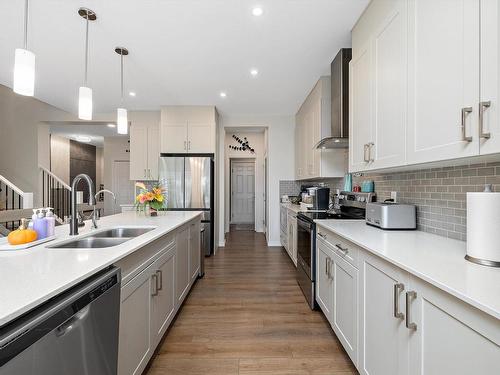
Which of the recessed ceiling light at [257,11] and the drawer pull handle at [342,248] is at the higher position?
the recessed ceiling light at [257,11]

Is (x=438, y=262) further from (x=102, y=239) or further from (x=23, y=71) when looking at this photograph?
(x=23, y=71)

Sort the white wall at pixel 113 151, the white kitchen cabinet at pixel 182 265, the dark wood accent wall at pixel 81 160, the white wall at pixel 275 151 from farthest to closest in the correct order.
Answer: the dark wood accent wall at pixel 81 160 < the white wall at pixel 113 151 < the white wall at pixel 275 151 < the white kitchen cabinet at pixel 182 265

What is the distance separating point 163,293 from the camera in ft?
6.30

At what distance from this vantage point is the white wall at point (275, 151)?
5.32 m

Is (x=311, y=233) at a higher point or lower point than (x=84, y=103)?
lower

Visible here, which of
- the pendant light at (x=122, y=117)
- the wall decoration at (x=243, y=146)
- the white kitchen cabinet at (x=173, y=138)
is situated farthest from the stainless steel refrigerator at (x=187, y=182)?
the wall decoration at (x=243, y=146)

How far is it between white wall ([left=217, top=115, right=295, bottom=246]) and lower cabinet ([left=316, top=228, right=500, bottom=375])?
11.0ft

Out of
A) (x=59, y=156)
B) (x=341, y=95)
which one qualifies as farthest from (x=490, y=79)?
(x=59, y=156)

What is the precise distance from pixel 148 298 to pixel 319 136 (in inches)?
106

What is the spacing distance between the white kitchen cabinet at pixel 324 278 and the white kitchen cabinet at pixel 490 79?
4.21ft

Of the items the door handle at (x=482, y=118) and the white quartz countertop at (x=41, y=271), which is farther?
the door handle at (x=482, y=118)

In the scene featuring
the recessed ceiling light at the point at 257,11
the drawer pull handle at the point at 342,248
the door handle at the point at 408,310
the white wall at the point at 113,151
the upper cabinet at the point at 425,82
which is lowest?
the door handle at the point at 408,310

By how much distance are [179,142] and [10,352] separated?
4275 mm

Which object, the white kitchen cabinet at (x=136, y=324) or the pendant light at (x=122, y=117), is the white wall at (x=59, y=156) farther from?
the white kitchen cabinet at (x=136, y=324)
